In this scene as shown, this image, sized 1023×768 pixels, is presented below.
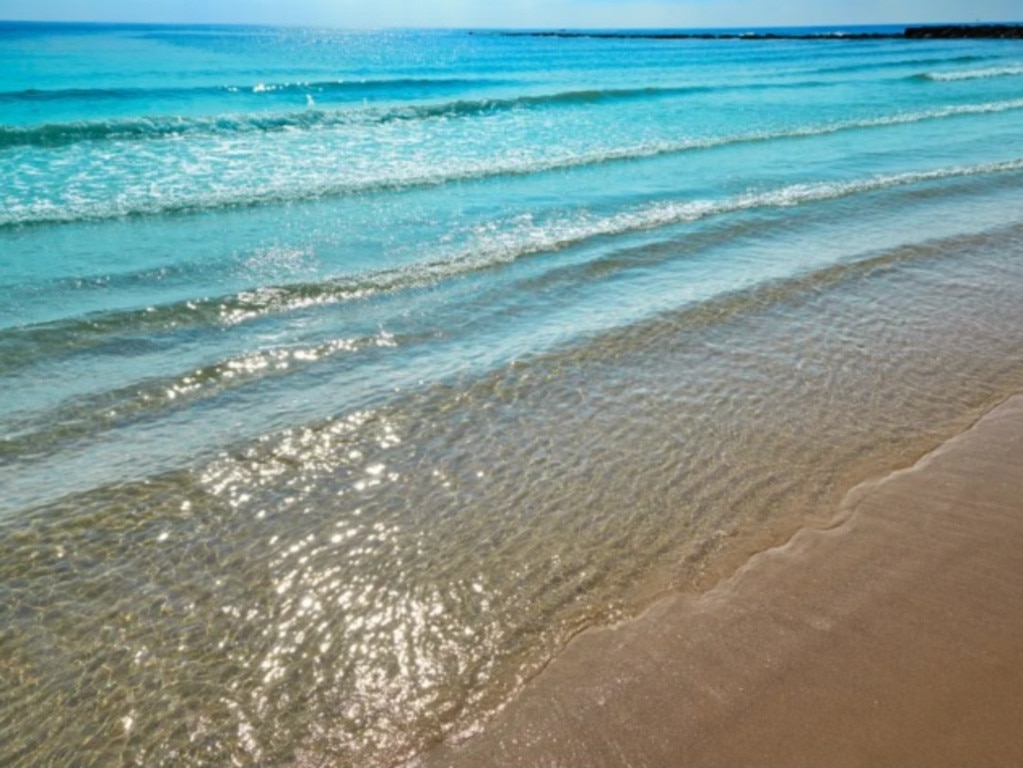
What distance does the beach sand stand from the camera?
2844mm

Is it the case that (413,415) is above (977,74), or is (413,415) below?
above

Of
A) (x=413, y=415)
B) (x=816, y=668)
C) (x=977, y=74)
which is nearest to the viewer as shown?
(x=816, y=668)

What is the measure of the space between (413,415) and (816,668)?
10.7 feet

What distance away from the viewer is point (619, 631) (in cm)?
345

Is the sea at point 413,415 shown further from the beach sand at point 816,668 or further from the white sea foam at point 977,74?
the white sea foam at point 977,74

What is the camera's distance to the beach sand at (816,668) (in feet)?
9.33

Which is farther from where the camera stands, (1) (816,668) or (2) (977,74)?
(2) (977,74)

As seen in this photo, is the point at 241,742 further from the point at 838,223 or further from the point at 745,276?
the point at 838,223

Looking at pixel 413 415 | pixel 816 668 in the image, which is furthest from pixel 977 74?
pixel 816 668

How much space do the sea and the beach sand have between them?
19cm

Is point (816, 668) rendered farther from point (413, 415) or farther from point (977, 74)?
point (977, 74)

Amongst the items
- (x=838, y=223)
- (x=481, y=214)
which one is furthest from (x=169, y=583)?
(x=838, y=223)

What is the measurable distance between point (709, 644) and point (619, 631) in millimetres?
399

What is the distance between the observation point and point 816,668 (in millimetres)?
3191
